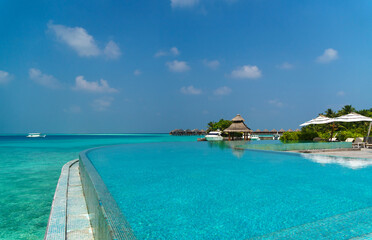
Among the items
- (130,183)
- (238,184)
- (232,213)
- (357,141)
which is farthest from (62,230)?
(357,141)

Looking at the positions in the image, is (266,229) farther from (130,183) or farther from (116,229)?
(130,183)

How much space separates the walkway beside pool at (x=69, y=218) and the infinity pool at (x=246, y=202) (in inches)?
35.6

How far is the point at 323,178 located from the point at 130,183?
6807 mm

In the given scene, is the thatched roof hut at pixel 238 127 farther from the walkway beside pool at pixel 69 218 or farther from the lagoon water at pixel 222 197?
the walkway beside pool at pixel 69 218

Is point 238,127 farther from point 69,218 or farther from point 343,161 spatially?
point 69,218

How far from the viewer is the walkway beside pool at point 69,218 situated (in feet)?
10.6

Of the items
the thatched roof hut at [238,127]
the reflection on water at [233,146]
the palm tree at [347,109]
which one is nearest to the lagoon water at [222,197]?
the reflection on water at [233,146]

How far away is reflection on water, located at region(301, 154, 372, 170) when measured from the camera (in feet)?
32.5

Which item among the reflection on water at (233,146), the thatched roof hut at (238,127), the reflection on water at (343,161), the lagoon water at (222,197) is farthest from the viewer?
the thatched roof hut at (238,127)

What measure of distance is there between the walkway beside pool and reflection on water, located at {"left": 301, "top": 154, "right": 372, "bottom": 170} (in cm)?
1052

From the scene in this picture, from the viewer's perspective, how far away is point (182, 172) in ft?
30.9

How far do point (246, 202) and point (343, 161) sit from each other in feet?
27.7

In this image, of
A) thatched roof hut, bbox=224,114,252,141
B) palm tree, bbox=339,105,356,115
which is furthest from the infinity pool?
palm tree, bbox=339,105,356,115

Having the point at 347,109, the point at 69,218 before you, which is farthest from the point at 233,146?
the point at 347,109
